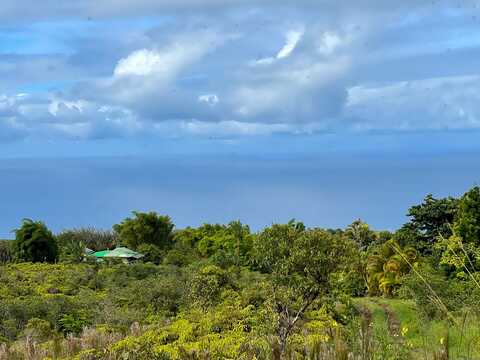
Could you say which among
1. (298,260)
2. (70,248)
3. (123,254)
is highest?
(70,248)

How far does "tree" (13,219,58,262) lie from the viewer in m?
39.4

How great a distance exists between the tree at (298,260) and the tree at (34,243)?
1084 inches

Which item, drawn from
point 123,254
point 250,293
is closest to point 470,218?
point 250,293

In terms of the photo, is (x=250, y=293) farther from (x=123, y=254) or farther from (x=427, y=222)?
(x=123, y=254)

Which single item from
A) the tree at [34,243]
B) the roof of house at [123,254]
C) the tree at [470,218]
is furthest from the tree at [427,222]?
the tree at [34,243]

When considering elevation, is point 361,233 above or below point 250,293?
above

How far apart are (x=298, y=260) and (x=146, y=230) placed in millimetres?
31284

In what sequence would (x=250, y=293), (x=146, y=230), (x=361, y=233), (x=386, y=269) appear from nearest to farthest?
(x=250, y=293) → (x=386, y=269) → (x=361, y=233) → (x=146, y=230)

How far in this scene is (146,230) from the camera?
4406 centimetres

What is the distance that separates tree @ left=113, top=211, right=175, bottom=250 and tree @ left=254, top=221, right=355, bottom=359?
98.8 ft

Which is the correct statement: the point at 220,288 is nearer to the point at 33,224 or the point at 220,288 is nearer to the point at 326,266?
the point at 326,266

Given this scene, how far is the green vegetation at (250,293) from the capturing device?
28.2 feet

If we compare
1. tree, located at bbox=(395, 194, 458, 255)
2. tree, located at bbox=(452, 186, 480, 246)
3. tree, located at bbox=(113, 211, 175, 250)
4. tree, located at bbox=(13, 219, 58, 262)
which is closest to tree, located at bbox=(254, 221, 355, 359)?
tree, located at bbox=(452, 186, 480, 246)

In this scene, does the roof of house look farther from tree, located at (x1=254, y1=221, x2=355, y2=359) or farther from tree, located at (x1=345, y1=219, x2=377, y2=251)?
tree, located at (x1=254, y1=221, x2=355, y2=359)
